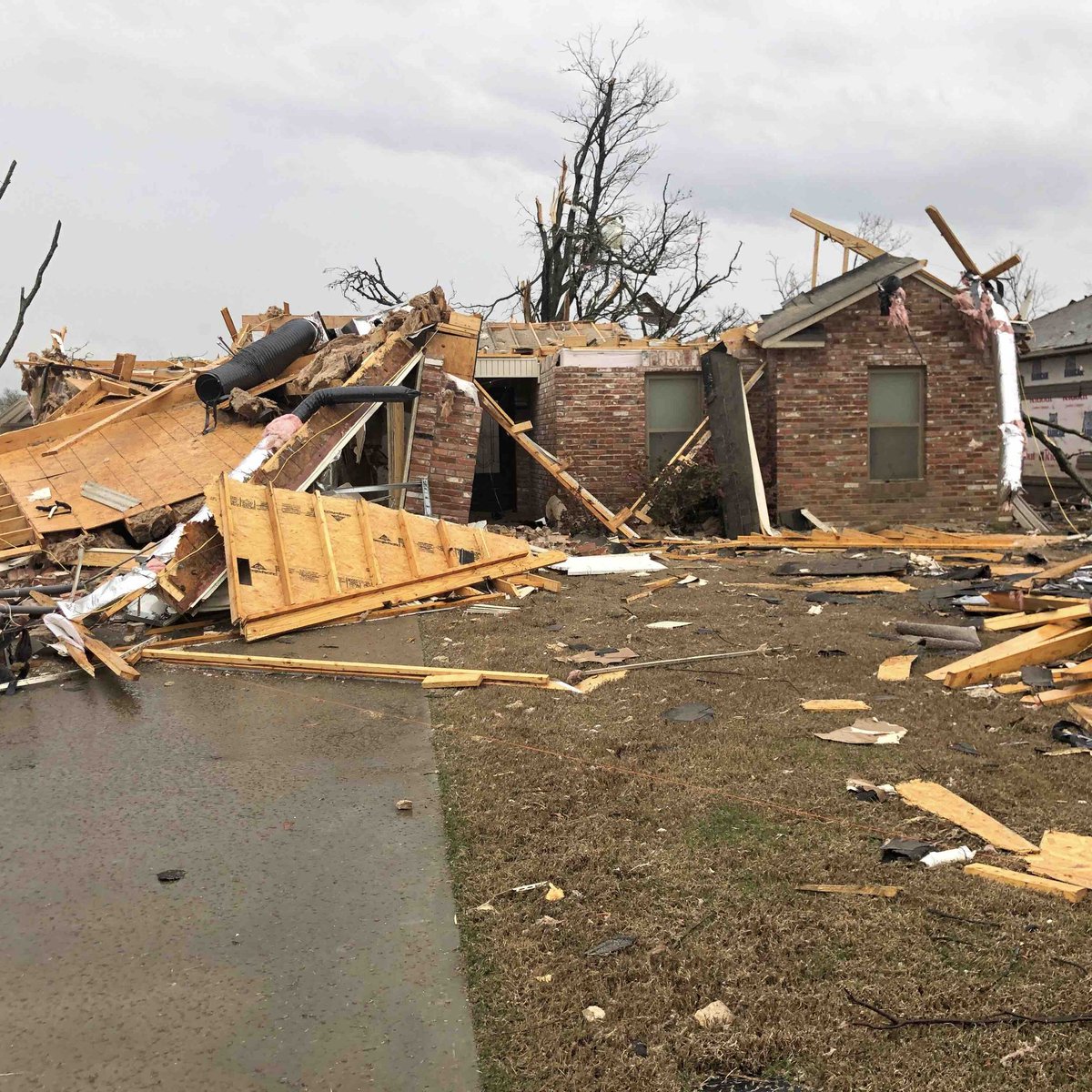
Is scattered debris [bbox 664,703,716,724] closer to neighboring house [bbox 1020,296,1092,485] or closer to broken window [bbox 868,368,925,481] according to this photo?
broken window [bbox 868,368,925,481]

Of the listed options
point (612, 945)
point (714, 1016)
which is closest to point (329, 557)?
point (612, 945)

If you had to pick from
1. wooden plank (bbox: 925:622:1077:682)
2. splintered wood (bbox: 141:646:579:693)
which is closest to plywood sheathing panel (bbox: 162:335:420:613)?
splintered wood (bbox: 141:646:579:693)

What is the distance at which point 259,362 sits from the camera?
1407 centimetres

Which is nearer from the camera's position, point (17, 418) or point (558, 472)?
point (558, 472)

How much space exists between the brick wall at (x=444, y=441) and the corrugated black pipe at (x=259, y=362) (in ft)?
6.78

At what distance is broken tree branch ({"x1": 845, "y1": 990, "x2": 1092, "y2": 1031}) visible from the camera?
272 centimetres

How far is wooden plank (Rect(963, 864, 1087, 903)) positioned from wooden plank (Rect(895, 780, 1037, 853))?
252mm

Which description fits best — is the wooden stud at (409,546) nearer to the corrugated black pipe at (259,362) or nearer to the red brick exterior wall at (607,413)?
the corrugated black pipe at (259,362)

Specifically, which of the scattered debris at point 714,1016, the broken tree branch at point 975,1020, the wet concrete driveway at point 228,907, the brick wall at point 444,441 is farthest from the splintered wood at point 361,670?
the brick wall at point 444,441

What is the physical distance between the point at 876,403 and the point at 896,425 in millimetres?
535

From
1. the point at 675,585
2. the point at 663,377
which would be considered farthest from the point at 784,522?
the point at 675,585

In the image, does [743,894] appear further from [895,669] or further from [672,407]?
[672,407]

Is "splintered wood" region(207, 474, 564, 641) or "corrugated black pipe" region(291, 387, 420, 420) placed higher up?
"corrugated black pipe" region(291, 387, 420, 420)

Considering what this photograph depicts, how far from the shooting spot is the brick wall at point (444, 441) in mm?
14383
